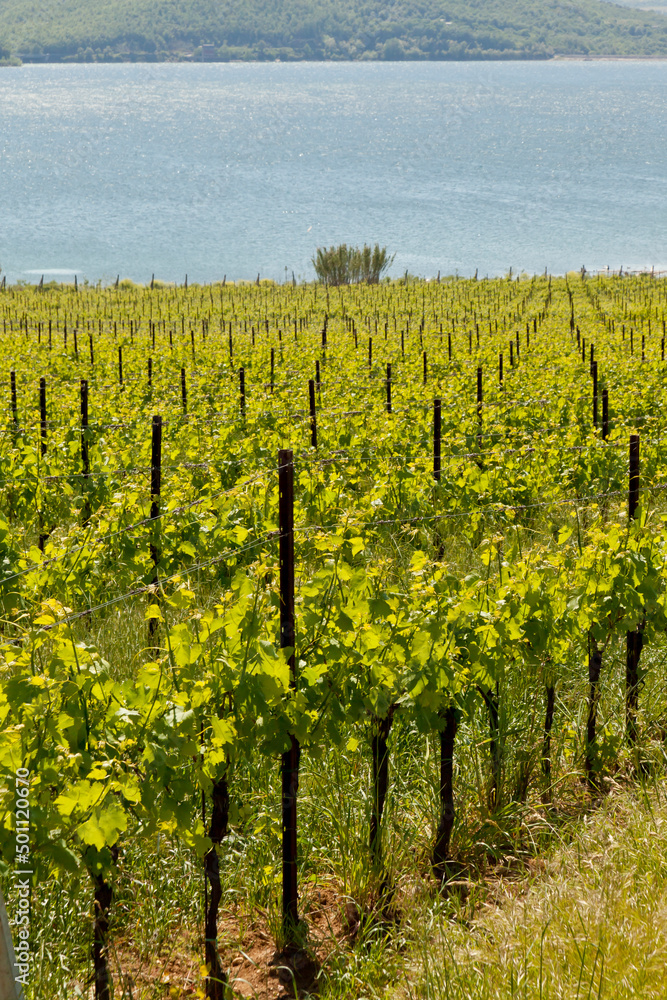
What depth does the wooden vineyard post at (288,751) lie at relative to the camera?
399 cm

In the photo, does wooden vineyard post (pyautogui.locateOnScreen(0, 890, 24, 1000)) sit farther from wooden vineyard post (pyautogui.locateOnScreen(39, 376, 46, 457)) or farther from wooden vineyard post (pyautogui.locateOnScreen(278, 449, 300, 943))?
wooden vineyard post (pyautogui.locateOnScreen(39, 376, 46, 457))

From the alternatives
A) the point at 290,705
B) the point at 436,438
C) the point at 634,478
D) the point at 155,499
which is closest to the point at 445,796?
the point at 290,705

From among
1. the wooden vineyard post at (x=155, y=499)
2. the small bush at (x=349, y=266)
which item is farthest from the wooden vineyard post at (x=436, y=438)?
the small bush at (x=349, y=266)

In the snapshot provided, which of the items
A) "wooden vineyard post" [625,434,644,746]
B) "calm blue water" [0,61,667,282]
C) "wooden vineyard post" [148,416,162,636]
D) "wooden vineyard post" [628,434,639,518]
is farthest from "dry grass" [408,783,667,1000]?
"calm blue water" [0,61,667,282]

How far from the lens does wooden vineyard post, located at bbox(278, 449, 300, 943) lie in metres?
3.99

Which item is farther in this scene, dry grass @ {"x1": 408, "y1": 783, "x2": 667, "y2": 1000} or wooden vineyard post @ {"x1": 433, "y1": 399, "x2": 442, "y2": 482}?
wooden vineyard post @ {"x1": 433, "y1": 399, "x2": 442, "y2": 482}

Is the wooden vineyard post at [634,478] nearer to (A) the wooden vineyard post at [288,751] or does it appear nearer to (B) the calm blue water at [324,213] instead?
(A) the wooden vineyard post at [288,751]

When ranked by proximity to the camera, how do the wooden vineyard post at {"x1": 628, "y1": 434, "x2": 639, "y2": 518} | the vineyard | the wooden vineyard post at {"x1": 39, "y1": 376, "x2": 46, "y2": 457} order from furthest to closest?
the wooden vineyard post at {"x1": 39, "y1": 376, "x2": 46, "y2": 457}
the wooden vineyard post at {"x1": 628, "y1": 434, "x2": 639, "y2": 518}
the vineyard

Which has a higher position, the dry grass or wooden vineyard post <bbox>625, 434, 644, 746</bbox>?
wooden vineyard post <bbox>625, 434, 644, 746</bbox>

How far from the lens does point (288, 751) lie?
13.3 feet

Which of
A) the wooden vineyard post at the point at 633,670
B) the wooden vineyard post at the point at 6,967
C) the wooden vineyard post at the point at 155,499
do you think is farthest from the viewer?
the wooden vineyard post at the point at 155,499

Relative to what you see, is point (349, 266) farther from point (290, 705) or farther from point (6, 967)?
point (6, 967)

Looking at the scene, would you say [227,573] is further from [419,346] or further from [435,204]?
[435,204]

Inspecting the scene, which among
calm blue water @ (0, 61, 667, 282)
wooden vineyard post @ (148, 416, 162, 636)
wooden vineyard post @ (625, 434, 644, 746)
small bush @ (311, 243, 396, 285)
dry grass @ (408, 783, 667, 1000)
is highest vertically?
calm blue water @ (0, 61, 667, 282)
